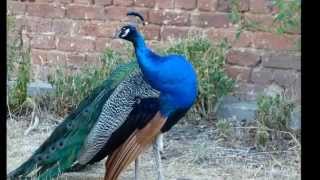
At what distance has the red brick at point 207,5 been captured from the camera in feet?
18.2

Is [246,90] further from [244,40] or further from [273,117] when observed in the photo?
[273,117]

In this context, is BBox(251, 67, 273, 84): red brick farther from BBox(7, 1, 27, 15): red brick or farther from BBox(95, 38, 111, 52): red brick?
BBox(7, 1, 27, 15): red brick

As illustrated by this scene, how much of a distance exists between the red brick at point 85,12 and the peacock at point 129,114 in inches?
74.2

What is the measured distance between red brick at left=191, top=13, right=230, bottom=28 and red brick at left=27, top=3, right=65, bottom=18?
932 mm

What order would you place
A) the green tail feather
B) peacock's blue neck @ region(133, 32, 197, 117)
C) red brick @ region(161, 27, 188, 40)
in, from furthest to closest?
red brick @ region(161, 27, 188, 40) → the green tail feather → peacock's blue neck @ region(133, 32, 197, 117)

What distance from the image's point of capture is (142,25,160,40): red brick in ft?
18.7

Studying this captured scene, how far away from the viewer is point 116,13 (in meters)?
5.78

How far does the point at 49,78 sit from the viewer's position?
5.63m

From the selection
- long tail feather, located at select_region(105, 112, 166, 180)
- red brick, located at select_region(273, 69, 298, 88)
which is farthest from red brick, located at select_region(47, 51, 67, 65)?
long tail feather, located at select_region(105, 112, 166, 180)

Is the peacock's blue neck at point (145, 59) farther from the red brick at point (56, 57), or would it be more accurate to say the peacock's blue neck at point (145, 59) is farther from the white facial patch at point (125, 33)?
the red brick at point (56, 57)

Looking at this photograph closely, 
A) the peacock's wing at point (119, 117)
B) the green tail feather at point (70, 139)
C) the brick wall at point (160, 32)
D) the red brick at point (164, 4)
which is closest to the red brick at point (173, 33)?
the brick wall at point (160, 32)

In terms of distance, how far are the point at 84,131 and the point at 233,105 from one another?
1697 mm

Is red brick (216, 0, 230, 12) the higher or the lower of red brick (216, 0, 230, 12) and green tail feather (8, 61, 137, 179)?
the higher

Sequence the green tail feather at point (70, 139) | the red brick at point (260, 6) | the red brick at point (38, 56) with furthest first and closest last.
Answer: the red brick at point (38, 56), the red brick at point (260, 6), the green tail feather at point (70, 139)
